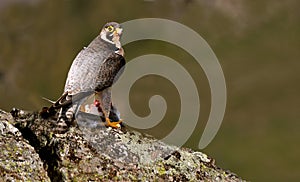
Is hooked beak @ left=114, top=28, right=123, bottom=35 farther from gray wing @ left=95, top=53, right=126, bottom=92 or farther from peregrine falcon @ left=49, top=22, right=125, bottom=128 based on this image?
gray wing @ left=95, top=53, right=126, bottom=92

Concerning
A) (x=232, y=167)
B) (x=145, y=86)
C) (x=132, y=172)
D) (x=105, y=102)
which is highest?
(x=145, y=86)

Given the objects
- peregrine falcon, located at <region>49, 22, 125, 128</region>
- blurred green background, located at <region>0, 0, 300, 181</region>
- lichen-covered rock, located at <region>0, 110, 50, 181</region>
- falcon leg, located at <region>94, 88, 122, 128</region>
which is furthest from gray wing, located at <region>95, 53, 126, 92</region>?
blurred green background, located at <region>0, 0, 300, 181</region>

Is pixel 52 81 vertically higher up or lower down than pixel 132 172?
higher up

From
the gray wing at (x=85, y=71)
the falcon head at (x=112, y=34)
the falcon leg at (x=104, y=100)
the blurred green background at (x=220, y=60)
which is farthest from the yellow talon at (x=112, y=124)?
the blurred green background at (x=220, y=60)

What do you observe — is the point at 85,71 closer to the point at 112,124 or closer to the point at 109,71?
the point at 109,71

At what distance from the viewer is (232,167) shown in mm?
68625

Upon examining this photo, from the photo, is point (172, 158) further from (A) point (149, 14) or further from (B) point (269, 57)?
(A) point (149, 14)

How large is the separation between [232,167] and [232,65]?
55908 mm

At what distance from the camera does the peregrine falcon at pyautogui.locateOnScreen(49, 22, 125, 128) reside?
33.9 ft

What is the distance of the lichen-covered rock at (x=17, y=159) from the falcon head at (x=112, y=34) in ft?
10.8

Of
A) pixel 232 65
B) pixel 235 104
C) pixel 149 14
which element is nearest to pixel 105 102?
pixel 235 104

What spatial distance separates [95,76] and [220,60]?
113069 millimetres

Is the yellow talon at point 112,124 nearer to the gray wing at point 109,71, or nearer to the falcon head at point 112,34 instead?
the gray wing at point 109,71

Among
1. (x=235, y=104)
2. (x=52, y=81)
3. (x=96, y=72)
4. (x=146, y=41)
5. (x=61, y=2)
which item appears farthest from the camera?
(x=61, y=2)
